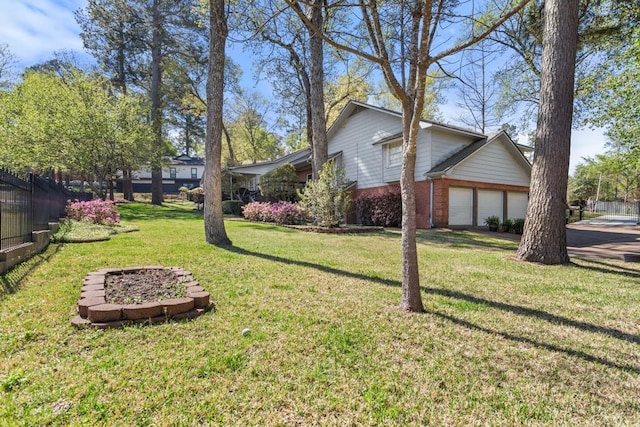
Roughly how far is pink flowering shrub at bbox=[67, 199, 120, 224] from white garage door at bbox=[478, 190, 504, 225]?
15.3 metres

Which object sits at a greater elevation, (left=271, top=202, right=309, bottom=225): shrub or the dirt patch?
(left=271, top=202, right=309, bottom=225): shrub

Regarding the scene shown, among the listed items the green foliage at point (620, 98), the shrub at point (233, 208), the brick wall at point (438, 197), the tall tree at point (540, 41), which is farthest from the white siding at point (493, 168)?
the shrub at point (233, 208)

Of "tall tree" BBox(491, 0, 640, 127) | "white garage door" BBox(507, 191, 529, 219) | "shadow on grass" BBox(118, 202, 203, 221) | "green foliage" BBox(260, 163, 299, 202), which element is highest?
"tall tree" BBox(491, 0, 640, 127)

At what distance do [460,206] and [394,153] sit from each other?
4023 millimetres

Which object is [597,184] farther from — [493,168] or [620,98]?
[493,168]

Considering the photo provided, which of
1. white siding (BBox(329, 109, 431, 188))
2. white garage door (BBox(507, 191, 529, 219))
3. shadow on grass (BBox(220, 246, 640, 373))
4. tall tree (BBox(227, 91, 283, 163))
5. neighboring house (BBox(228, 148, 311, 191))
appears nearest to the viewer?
shadow on grass (BBox(220, 246, 640, 373))

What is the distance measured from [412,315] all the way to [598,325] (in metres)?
1.94

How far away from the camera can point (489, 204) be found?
51.1 ft

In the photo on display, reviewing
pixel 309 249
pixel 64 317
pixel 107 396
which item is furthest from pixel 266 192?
pixel 107 396

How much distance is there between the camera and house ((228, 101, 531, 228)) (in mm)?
14047

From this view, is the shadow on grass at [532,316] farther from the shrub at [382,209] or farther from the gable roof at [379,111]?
the gable roof at [379,111]

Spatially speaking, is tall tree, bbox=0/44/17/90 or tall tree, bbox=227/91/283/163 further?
tall tree, bbox=227/91/283/163

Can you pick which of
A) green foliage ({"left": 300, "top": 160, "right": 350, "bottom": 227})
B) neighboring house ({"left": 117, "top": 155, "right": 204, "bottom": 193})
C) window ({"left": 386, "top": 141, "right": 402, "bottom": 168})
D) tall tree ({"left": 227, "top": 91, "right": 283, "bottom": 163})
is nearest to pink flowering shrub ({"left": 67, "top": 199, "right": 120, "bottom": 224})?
green foliage ({"left": 300, "top": 160, "right": 350, "bottom": 227})

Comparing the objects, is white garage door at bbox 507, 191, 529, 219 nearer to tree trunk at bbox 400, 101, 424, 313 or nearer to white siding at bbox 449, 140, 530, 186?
white siding at bbox 449, 140, 530, 186
